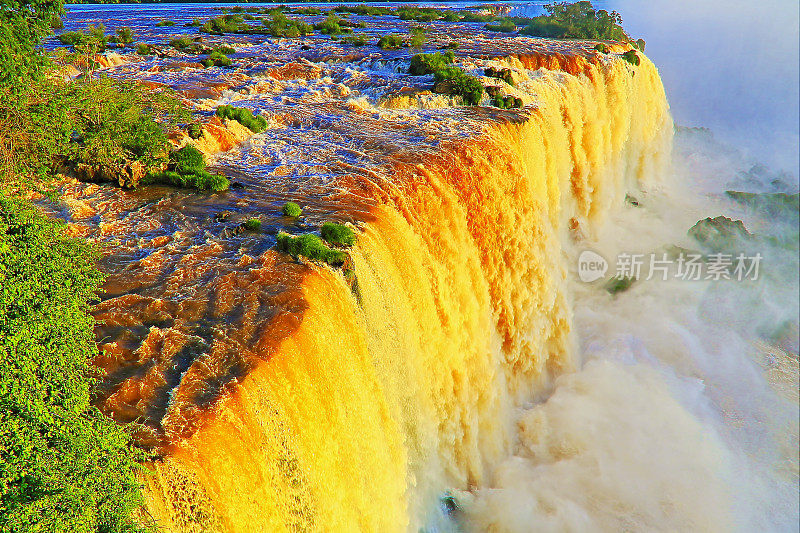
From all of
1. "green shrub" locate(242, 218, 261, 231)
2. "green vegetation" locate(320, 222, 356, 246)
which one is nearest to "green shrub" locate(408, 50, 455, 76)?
"green shrub" locate(242, 218, 261, 231)

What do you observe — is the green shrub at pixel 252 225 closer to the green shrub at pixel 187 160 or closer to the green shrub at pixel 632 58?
the green shrub at pixel 187 160

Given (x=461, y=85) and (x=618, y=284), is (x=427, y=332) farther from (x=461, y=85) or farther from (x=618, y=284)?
(x=618, y=284)

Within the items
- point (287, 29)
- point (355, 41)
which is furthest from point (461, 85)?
point (287, 29)

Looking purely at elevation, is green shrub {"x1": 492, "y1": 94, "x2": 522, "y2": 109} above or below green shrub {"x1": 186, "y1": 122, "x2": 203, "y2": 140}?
above

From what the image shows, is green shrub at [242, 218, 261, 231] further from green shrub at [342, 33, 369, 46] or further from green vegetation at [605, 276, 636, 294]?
green shrub at [342, 33, 369, 46]

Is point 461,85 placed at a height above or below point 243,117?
above

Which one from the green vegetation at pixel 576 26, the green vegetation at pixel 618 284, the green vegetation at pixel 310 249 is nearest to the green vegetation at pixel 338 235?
the green vegetation at pixel 310 249
